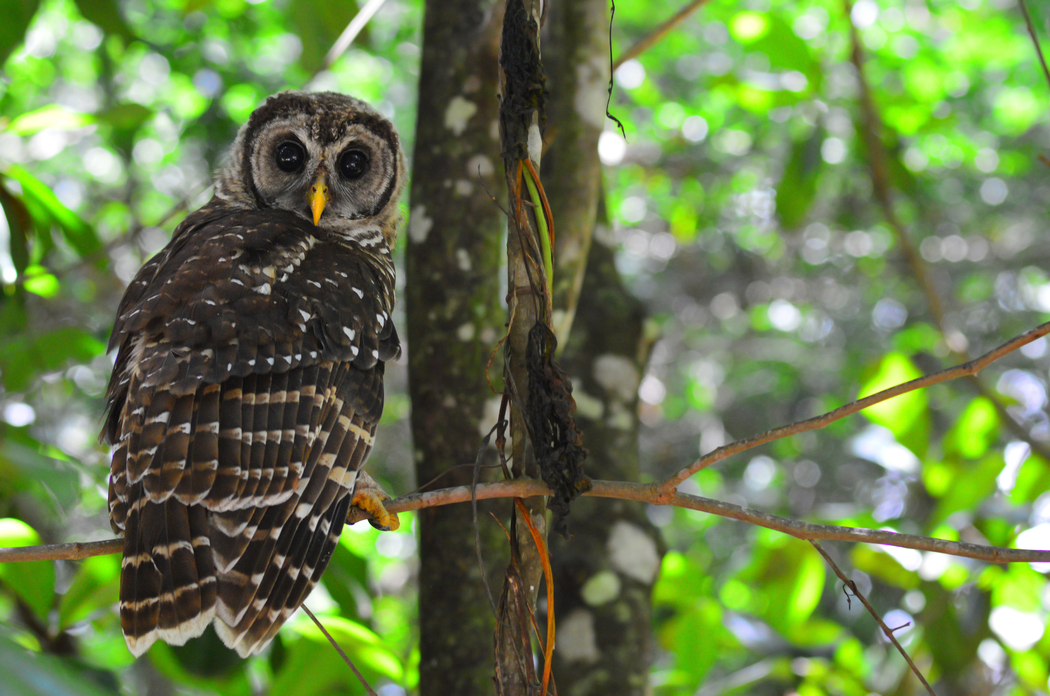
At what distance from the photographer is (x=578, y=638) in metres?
2.26

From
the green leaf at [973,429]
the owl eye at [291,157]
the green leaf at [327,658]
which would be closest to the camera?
the green leaf at [327,658]

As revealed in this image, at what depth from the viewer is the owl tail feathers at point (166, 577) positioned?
50.9 inches

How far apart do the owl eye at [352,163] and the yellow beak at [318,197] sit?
15 centimetres

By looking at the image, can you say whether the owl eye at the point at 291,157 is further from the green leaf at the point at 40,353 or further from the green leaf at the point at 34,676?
the green leaf at the point at 34,676

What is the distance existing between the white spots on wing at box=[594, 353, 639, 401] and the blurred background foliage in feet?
0.82

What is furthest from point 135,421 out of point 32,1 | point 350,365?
point 32,1

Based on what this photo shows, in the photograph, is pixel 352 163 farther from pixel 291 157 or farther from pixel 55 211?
pixel 55 211

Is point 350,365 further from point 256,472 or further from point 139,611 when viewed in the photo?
point 139,611

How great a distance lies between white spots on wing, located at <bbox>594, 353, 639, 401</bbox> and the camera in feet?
8.28

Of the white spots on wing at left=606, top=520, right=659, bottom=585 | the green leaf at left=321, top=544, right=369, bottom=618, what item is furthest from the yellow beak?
the white spots on wing at left=606, top=520, right=659, bottom=585

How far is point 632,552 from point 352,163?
1404 millimetres

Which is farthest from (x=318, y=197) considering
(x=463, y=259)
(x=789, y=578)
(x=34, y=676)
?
(x=789, y=578)

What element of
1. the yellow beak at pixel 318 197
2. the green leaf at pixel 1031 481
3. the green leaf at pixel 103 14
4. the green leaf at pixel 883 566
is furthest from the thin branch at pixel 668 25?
the green leaf at pixel 1031 481

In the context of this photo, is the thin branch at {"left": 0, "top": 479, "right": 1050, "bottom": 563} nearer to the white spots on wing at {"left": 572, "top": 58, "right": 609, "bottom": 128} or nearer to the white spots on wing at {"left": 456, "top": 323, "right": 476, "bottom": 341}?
the white spots on wing at {"left": 456, "top": 323, "right": 476, "bottom": 341}
